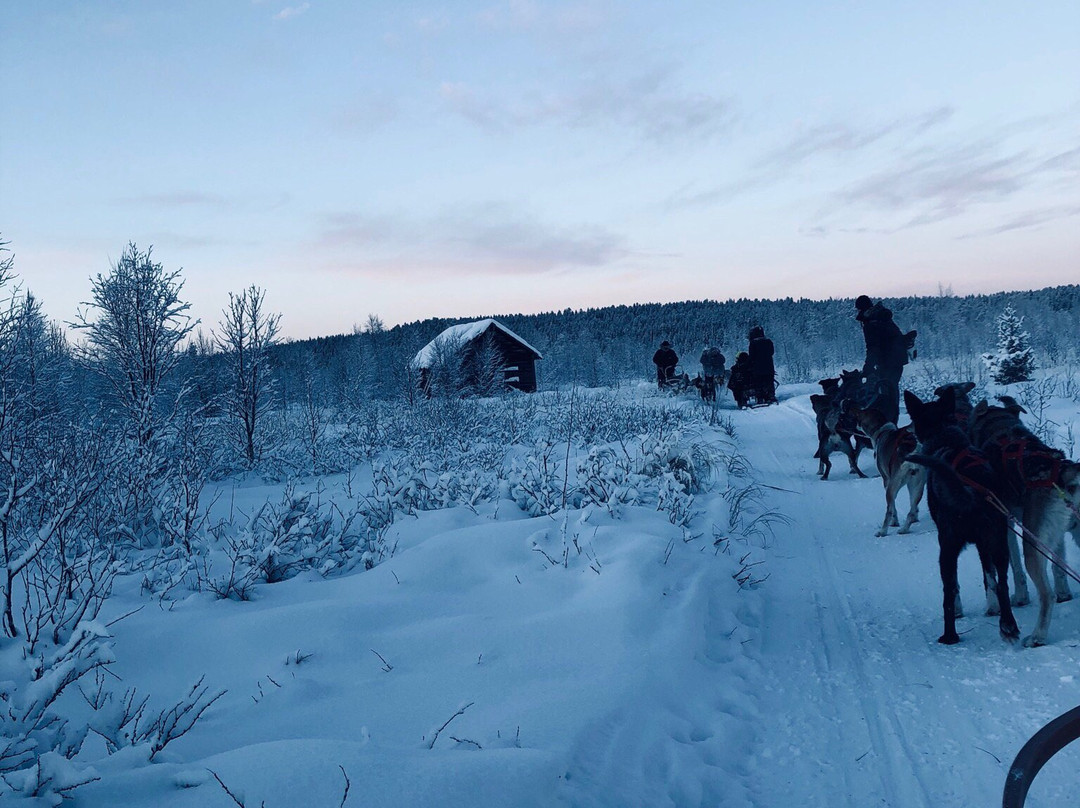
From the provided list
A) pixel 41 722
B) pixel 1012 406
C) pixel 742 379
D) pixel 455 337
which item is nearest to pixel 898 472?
pixel 1012 406

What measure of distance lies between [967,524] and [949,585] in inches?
14.5

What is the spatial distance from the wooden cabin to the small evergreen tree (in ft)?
66.3

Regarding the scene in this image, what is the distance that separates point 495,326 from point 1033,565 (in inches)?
1270

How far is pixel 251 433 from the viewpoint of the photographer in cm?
1311

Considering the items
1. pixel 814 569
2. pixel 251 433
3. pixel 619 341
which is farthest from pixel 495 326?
pixel 619 341

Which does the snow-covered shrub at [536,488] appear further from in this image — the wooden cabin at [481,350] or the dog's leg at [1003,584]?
the wooden cabin at [481,350]

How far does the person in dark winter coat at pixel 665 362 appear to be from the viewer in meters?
21.7

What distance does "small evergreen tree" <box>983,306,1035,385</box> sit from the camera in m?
24.3

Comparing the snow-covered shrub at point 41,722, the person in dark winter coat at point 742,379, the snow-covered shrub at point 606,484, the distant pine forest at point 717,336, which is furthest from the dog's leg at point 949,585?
the distant pine forest at point 717,336

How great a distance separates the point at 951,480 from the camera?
3.46 metres

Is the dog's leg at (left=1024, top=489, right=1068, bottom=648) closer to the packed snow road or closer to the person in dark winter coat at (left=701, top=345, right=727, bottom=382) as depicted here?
the packed snow road

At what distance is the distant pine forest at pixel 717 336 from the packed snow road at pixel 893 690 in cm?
3777

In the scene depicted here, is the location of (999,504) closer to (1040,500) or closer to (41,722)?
(1040,500)

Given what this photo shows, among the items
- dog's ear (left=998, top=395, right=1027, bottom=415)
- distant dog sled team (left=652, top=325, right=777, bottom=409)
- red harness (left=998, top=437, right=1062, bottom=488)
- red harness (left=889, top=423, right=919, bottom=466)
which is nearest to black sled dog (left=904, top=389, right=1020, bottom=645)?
red harness (left=998, top=437, right=1062, bottom=488)
